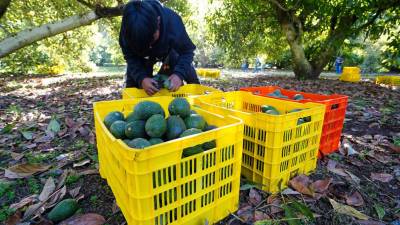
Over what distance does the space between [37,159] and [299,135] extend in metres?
2.33

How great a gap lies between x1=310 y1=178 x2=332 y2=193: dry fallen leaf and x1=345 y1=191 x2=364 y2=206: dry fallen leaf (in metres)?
0.15

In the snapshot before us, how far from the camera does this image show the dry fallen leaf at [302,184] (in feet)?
6.19

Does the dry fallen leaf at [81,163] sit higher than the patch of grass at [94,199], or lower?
higher

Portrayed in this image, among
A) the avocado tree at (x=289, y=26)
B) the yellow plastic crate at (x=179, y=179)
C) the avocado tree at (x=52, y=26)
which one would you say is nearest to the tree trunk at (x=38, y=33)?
the avocado tree at (x=52, y=26)

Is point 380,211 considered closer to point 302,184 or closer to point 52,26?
point 302,184

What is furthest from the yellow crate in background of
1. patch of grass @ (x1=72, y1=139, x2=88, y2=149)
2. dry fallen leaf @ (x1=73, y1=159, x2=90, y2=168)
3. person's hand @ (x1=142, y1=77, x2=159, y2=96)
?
dry fallen leaf @ (x1=73, y1=159, x2=90, y2=168)

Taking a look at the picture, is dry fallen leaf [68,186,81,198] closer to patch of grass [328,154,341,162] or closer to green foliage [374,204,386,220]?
green foliage [374,204,386,220]

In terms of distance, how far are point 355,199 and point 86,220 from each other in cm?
183

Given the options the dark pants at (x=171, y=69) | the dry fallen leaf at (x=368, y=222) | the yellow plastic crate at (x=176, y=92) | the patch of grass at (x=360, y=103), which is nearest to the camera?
the dry fallen leaf at (x=368, y=222)

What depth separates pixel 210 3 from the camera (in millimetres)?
9266

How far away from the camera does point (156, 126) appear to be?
5.10ft

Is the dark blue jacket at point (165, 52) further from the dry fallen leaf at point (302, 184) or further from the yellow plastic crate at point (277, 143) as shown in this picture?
the dry fallen leaf at point (302, 184)

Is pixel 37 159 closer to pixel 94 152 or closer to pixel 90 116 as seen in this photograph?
pixel 94 152

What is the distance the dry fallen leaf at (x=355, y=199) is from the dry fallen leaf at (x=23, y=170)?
95.6 inches
